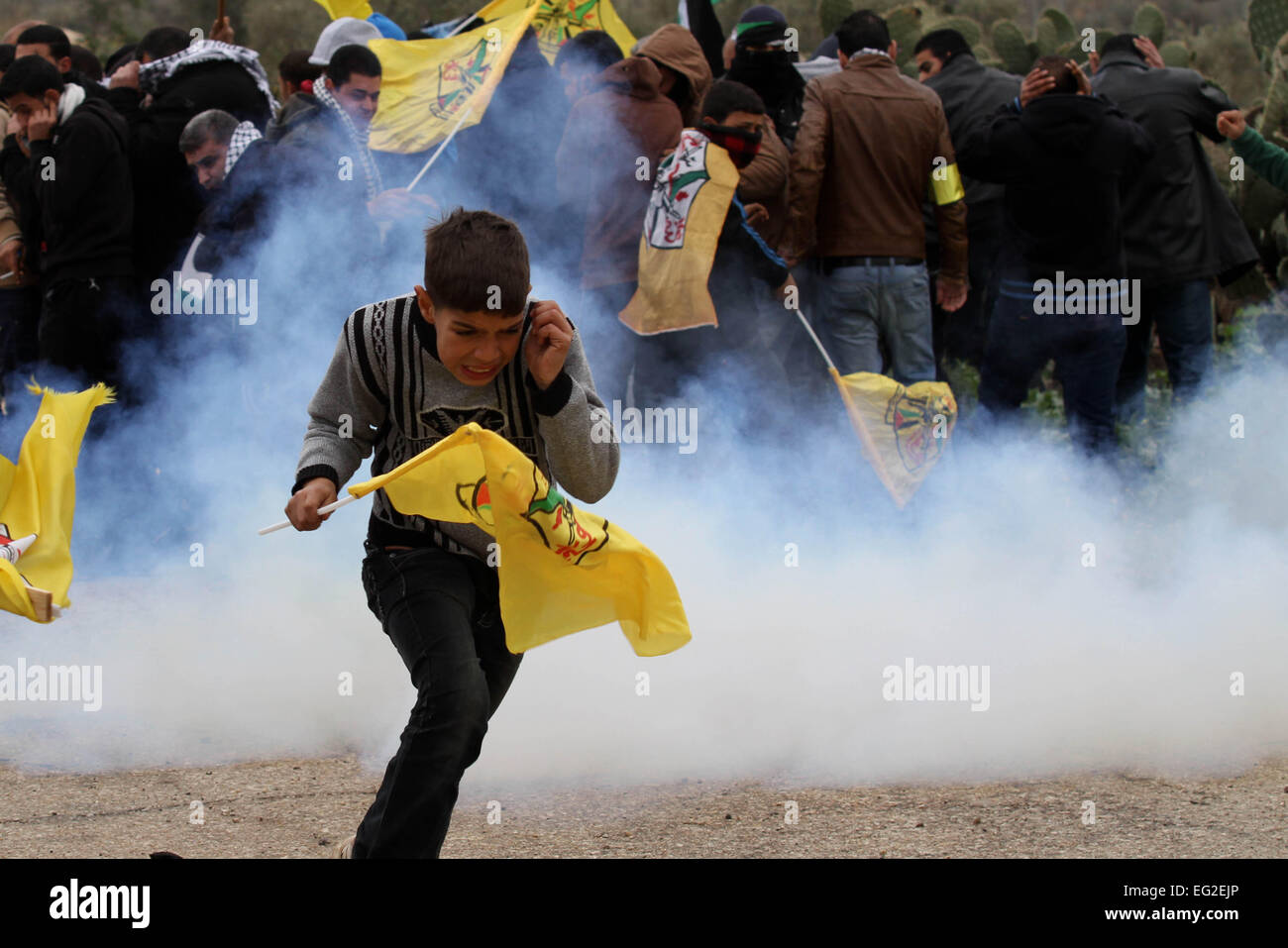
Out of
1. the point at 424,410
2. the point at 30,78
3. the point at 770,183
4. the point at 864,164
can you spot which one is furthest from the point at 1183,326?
the point at 30,78

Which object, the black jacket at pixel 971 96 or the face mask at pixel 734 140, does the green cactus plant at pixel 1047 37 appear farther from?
the face mask at pixel 734 140

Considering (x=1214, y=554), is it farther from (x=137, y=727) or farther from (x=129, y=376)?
(x=129, y=376)

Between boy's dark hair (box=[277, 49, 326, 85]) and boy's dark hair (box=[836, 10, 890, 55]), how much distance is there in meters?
2.39

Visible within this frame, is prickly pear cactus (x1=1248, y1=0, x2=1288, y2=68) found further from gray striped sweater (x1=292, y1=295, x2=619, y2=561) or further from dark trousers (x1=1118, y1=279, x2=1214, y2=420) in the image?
gray striped sweater (x1=292, y1=295, x2=619, y2=561)

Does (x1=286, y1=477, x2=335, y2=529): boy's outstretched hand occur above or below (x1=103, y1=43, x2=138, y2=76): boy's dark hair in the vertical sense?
below

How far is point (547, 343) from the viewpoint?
9.73 ft

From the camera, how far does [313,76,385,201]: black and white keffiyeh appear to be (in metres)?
6.06

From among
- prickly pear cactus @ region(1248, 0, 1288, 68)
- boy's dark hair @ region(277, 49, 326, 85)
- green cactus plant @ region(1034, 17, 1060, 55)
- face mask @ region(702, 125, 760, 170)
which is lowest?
face mask @ region(702, 125, 760, 170)

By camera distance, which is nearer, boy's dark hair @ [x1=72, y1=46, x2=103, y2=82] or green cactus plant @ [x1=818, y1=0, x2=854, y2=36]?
boy's dark hair @ [x1=72, y1=46, x2=103, y2=82]

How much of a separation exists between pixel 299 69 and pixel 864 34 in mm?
2583

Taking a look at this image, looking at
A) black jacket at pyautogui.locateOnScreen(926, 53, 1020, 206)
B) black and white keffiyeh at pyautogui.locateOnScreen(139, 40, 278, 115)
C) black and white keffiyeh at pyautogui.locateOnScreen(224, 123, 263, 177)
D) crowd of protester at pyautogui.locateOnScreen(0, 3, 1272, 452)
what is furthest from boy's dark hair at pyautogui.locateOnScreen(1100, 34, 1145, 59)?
black and white keffiyeh at pyautogui.locateOnScreen(139, 40, 278, 115)

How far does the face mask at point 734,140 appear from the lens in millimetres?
5859

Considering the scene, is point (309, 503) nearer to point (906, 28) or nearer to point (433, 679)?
point (433, 679)

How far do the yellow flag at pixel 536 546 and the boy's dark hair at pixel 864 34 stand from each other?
375 cm
